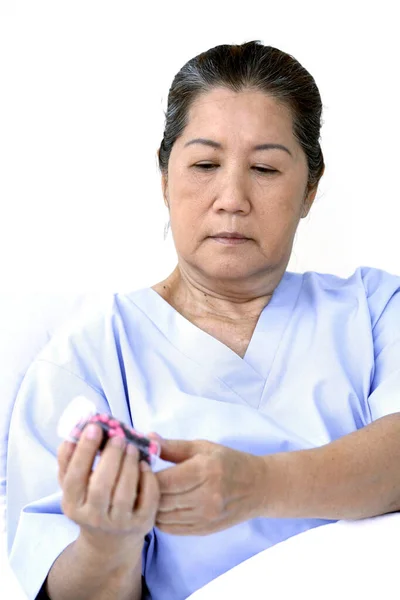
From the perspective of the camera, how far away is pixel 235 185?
1.48m

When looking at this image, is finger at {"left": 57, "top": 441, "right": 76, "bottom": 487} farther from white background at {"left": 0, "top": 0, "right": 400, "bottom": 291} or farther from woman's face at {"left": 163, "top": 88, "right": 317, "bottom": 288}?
white background at {"left": 0, "top": 0, "right": 400, "bottom": 291}

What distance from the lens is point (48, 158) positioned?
2150mm

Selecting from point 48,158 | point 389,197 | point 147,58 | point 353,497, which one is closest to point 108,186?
point 48,158

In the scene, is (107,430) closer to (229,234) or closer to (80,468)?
(80,468)

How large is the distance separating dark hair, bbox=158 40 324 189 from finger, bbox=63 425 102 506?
74 cm

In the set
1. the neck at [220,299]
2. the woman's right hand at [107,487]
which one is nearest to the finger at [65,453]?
the woman's right hand at [107,487]

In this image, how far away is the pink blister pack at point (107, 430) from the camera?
3.28 ft

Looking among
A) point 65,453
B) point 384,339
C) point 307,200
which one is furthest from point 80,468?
point 307,200

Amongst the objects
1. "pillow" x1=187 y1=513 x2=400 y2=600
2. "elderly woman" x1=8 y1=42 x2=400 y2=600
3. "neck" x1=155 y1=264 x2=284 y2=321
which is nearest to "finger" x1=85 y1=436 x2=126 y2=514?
"elderly woman" x1=8 y1=42 x2=400 y2=600

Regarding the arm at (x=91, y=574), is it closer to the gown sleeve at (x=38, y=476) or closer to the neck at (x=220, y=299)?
the gown sleeve at (x=38, y=476)

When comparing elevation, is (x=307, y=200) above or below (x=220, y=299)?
above

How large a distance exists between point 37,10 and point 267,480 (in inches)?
55.6

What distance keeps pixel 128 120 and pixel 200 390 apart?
0.91 meters

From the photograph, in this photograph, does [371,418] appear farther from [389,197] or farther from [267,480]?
[389,197]
